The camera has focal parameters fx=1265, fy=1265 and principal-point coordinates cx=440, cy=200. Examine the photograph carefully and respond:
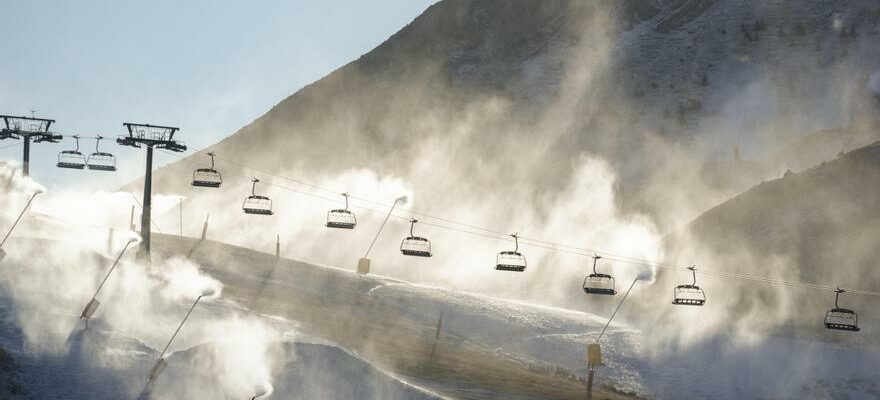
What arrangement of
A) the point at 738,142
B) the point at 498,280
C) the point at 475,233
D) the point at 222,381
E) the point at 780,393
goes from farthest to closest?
the point at 738,142 < the point at 475,233 < the point at 498,280 < the point at 780,393 < the point at 222,381

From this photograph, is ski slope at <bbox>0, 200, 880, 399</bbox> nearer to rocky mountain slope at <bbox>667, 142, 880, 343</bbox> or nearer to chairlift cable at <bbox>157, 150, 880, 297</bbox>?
rocky mountain slope at <bbox>667, 142, 880, 343</bbox>

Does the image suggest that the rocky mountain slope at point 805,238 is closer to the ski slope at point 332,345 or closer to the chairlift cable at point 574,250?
the chairlift cable at point 574,250

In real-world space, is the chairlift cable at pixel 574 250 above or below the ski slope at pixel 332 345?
above

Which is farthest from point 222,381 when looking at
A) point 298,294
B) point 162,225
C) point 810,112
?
point 810,112

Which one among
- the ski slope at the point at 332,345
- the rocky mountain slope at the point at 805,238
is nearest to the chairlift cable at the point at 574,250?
the rocky mountain slope at the point at 805,238

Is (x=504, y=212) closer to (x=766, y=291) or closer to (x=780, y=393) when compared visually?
(x=766, y=291)

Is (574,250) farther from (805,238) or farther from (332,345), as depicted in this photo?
(332,345)

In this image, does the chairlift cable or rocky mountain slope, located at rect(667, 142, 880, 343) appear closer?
rocky mountain slope, located at rect(667, 142, 880, 343)

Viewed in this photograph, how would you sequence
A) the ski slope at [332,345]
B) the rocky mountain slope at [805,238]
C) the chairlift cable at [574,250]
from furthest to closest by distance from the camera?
the chairlift cable at [574,250]
the rocky mountain slope at [805,238]
the ski slope at [332,345]

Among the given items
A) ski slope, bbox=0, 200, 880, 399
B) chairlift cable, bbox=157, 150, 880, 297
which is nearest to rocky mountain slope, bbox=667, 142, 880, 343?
chairlift cable, bbox=157, 150, 880, 297

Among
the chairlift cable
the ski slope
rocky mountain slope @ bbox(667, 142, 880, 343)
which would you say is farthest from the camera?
the chairlift cable

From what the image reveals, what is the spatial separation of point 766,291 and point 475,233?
56530 mm

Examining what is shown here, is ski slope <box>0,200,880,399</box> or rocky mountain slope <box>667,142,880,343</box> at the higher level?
rocky mountain slope <box>667,142,880,343</box>

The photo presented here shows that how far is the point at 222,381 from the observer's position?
65.8 metres
